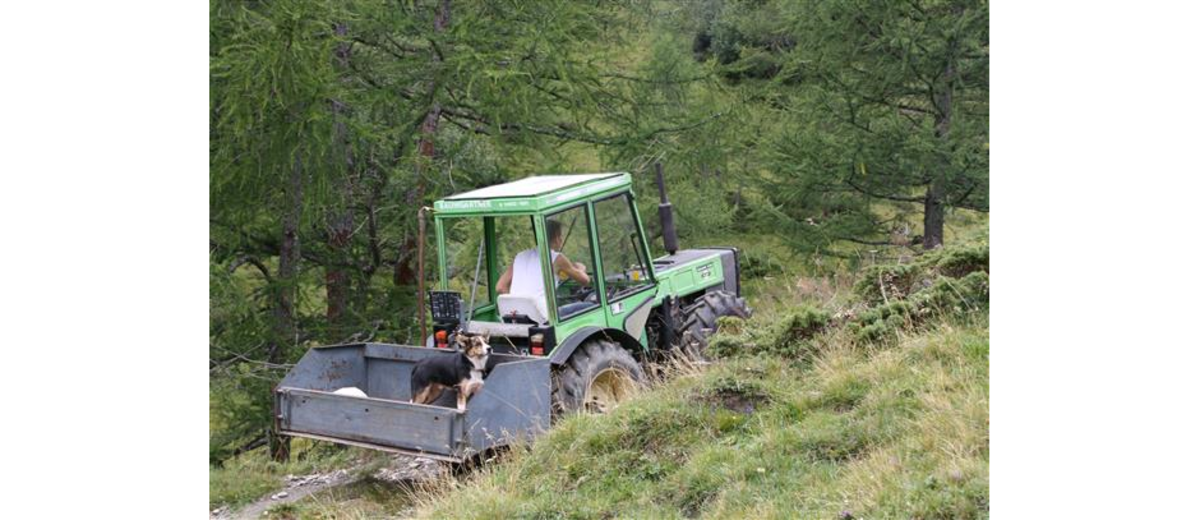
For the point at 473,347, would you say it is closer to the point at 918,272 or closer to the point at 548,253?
the point at 548,253

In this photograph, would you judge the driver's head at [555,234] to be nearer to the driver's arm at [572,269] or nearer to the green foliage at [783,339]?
the driver's arm at [572,269]

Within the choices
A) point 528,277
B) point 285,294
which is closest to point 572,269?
point 528,277

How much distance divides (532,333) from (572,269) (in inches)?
23.5

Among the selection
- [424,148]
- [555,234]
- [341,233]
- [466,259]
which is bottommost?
[466,259]

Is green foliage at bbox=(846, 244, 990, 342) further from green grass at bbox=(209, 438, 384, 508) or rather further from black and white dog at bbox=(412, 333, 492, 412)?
green grass at bbox=(209, 438, 384, 508)

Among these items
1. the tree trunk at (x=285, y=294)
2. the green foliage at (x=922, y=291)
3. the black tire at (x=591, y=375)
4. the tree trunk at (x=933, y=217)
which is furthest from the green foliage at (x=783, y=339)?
the tree trunk at (x=933, y=217)

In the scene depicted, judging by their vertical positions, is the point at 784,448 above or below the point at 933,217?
below

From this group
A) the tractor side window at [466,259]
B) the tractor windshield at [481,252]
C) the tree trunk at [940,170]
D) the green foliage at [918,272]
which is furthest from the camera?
the tree trunk at [940,170]

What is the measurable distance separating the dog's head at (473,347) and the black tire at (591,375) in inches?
23.1

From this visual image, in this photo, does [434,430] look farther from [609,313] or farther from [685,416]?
[609,313]

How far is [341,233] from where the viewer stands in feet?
39.5

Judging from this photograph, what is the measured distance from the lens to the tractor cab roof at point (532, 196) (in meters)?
7.29

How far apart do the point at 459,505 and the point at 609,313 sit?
263 cm

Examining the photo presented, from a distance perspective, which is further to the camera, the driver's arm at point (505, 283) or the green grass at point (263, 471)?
the green grass at point (263, 471)
